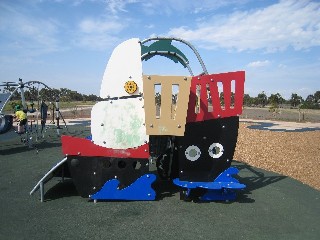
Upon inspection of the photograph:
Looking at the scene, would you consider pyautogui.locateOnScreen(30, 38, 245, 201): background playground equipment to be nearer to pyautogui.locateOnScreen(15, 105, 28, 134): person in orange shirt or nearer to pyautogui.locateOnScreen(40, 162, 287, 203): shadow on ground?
pyautogui.locateOnScreen(40, 162, 287, 203): shadow on ground

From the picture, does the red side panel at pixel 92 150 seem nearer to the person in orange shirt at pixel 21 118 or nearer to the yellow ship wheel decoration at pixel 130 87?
the yellow ship wheel decoration at pixel 130 87

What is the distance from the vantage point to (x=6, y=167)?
8.78 metres

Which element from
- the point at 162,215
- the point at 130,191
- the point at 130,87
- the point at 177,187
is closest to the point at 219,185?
the point at 162,215

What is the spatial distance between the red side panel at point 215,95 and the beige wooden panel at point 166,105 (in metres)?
0.41

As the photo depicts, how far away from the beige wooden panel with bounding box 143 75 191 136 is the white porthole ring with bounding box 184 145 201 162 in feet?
2.20

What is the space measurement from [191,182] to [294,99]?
111m

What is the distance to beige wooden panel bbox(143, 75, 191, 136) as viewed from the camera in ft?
17.3

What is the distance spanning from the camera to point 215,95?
5688 millimetres

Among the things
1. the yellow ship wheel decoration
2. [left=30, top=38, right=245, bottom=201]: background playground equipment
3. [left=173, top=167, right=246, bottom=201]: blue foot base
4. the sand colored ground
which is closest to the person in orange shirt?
[left=30, top=38, right=245, bottom=201]: background playground equipment

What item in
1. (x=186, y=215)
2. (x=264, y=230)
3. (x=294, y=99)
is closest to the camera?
(x=264, y=230)

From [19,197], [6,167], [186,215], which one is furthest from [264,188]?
[6,167]

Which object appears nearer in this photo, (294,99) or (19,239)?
(19,239)

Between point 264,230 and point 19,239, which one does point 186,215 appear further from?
point 19,239

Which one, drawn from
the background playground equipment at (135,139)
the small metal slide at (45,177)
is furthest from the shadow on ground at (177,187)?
A: the background playground equipment at (135,139)
